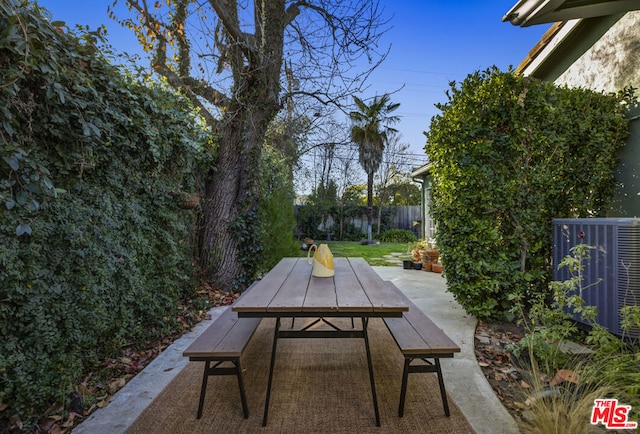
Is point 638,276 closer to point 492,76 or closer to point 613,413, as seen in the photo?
point 613,413

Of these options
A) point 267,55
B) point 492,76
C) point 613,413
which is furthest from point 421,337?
point 267,55

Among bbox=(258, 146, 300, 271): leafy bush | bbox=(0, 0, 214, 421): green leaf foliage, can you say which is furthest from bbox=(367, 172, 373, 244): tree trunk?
bbox=(0, 0, 214, 421): green leaf foliage

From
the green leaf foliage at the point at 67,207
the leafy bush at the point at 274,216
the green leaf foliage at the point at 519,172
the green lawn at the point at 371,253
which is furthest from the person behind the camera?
the green lawn at the point at 371,253

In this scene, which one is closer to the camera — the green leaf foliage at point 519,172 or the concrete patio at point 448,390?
the concrete patio at point 448,390

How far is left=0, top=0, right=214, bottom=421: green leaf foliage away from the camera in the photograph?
168 cm

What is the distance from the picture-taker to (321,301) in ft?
6.08

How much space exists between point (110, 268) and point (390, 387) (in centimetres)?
232

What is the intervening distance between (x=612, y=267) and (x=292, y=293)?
9.15 feet

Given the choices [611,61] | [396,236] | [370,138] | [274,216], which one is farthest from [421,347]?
[396,236]

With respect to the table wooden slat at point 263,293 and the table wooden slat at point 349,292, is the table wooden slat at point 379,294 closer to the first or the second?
the table wooden slat at point 349,292

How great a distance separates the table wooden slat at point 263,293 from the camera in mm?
1762

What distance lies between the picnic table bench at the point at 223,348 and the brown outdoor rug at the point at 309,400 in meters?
0.13

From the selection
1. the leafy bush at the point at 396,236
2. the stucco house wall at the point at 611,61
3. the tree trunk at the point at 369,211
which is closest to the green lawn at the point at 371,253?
the tree trunk at the point at 369,211

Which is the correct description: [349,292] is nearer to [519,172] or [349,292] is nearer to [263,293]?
[263,293]
